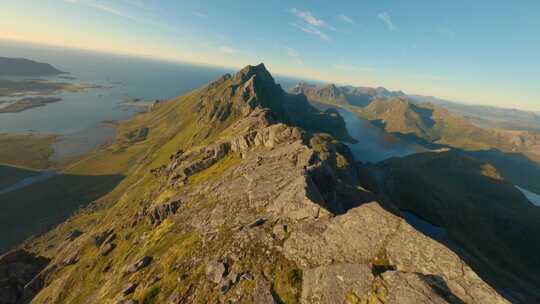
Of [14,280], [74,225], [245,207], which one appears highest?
[245,207]

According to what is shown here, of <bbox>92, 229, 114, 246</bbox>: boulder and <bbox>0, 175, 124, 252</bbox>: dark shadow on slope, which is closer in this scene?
<bbox>92, 229, 114, 246</bbox>: boulder

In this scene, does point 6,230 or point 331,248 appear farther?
point 6,230

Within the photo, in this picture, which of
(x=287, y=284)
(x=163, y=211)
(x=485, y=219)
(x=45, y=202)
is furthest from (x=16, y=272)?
(x=485, y=219)

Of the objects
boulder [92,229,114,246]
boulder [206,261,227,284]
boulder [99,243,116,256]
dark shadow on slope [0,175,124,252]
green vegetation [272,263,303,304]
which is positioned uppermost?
green vegetation [272,263,303,304]

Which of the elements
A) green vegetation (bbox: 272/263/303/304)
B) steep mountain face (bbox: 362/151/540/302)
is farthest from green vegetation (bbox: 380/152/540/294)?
green vegetation (bbox: 272/263/303/304)

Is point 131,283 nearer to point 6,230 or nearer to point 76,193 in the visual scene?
point 6,230

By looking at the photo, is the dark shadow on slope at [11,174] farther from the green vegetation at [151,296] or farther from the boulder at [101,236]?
the green vegetation at [151,296]

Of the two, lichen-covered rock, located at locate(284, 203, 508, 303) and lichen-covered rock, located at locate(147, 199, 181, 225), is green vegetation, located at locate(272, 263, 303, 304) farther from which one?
lichen-covered rock, located at locate(147, 199, 181, 225)

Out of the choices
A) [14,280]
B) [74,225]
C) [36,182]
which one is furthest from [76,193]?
[14,280]
